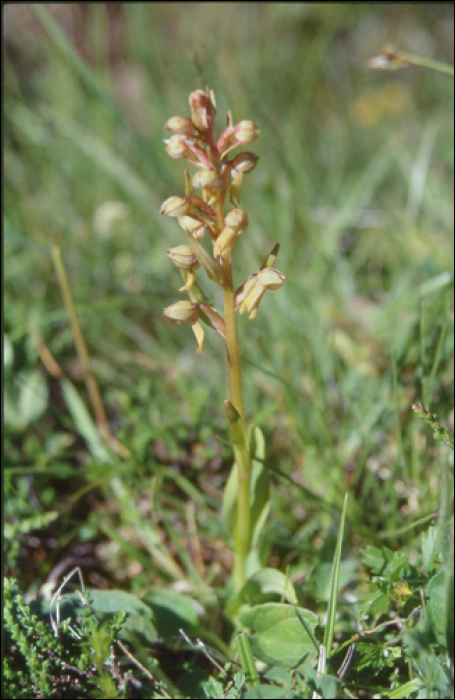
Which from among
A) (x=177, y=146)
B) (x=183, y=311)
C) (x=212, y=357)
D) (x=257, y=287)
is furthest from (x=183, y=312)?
(x=212, y=357)

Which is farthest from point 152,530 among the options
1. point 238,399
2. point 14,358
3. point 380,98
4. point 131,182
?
point 380,98

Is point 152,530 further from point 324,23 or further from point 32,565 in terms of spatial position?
point 324,23

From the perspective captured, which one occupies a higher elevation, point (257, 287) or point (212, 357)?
point (257, 287)

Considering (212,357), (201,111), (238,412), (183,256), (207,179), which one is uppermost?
(201,111)

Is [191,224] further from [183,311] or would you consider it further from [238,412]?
[238,412]

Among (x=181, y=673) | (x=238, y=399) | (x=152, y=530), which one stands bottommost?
(x=181, y=673)

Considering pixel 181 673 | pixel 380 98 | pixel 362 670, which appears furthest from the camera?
pixel 380 98

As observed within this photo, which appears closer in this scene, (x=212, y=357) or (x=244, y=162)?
(x=244, y=162)

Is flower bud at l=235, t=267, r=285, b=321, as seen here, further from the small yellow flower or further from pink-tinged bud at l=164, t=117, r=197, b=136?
pink-tinged bud at l=164, t=117, r=197, b=136
